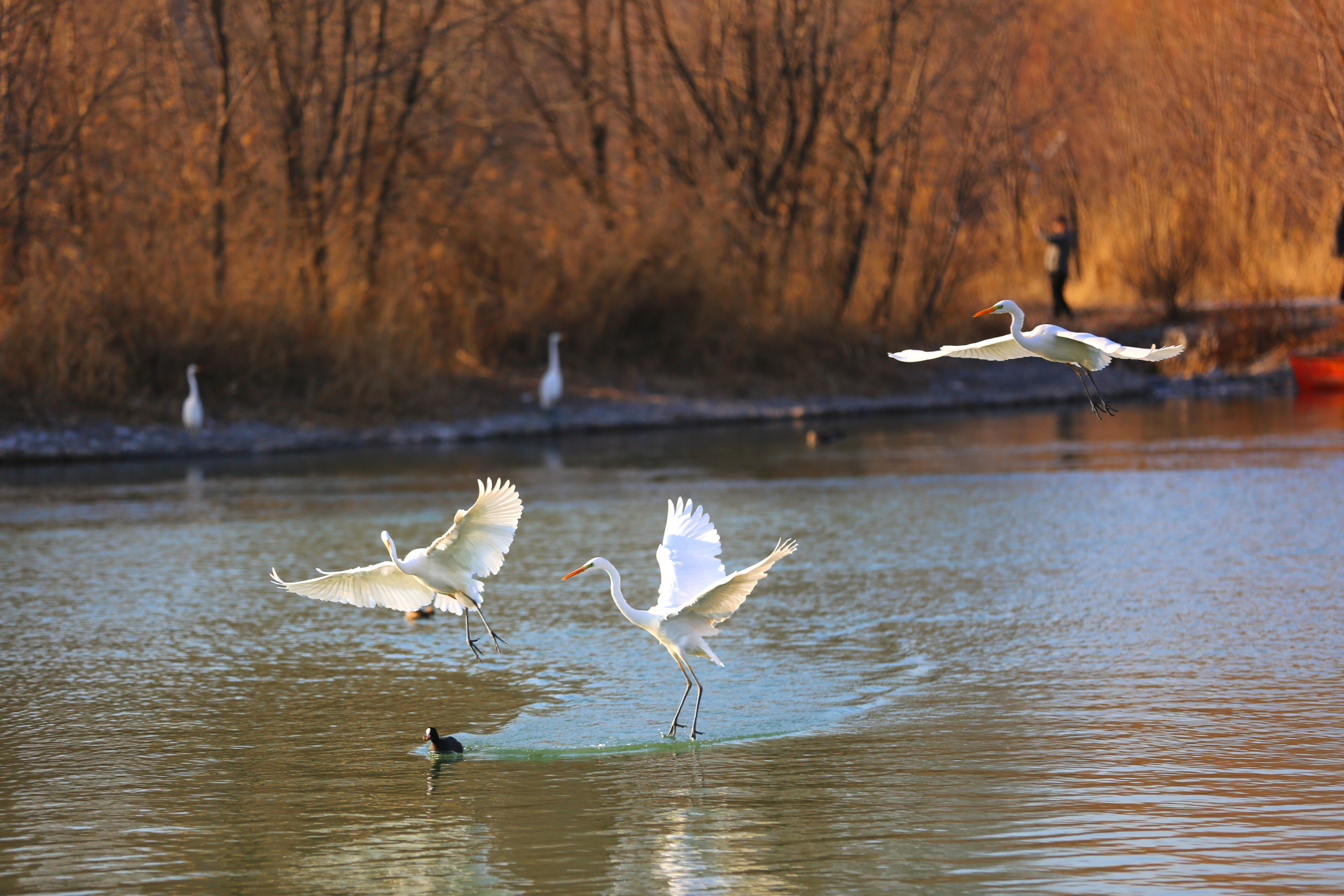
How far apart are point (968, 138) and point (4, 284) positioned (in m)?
15.4

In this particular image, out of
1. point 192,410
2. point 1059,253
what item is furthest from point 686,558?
point 1059,253

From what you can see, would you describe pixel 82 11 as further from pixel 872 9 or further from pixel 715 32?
pixel 872 9

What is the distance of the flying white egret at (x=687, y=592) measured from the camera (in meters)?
7.16

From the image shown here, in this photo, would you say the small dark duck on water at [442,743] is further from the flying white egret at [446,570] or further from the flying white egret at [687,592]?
the flying white egret at [687,592]

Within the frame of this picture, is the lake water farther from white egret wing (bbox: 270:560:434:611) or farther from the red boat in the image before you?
the red boat

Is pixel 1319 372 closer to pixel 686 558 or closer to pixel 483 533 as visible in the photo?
pixel 686 558

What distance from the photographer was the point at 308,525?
47.0 ft

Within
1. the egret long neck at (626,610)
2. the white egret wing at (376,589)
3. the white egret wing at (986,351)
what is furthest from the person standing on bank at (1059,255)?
the egret long neck at (626,610)

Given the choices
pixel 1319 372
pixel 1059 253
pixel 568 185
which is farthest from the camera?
pixel 1059 253

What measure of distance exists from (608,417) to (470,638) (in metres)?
14.5

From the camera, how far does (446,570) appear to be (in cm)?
811

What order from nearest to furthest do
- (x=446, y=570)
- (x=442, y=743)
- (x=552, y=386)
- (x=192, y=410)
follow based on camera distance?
(x=442, y=743) < (x=446, y=570) < (x=192, y=410) < (x=552, y=386)

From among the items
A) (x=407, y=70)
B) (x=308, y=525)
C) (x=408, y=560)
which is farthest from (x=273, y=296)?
(x=408, y=560)

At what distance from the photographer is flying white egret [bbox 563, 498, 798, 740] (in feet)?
23.5
